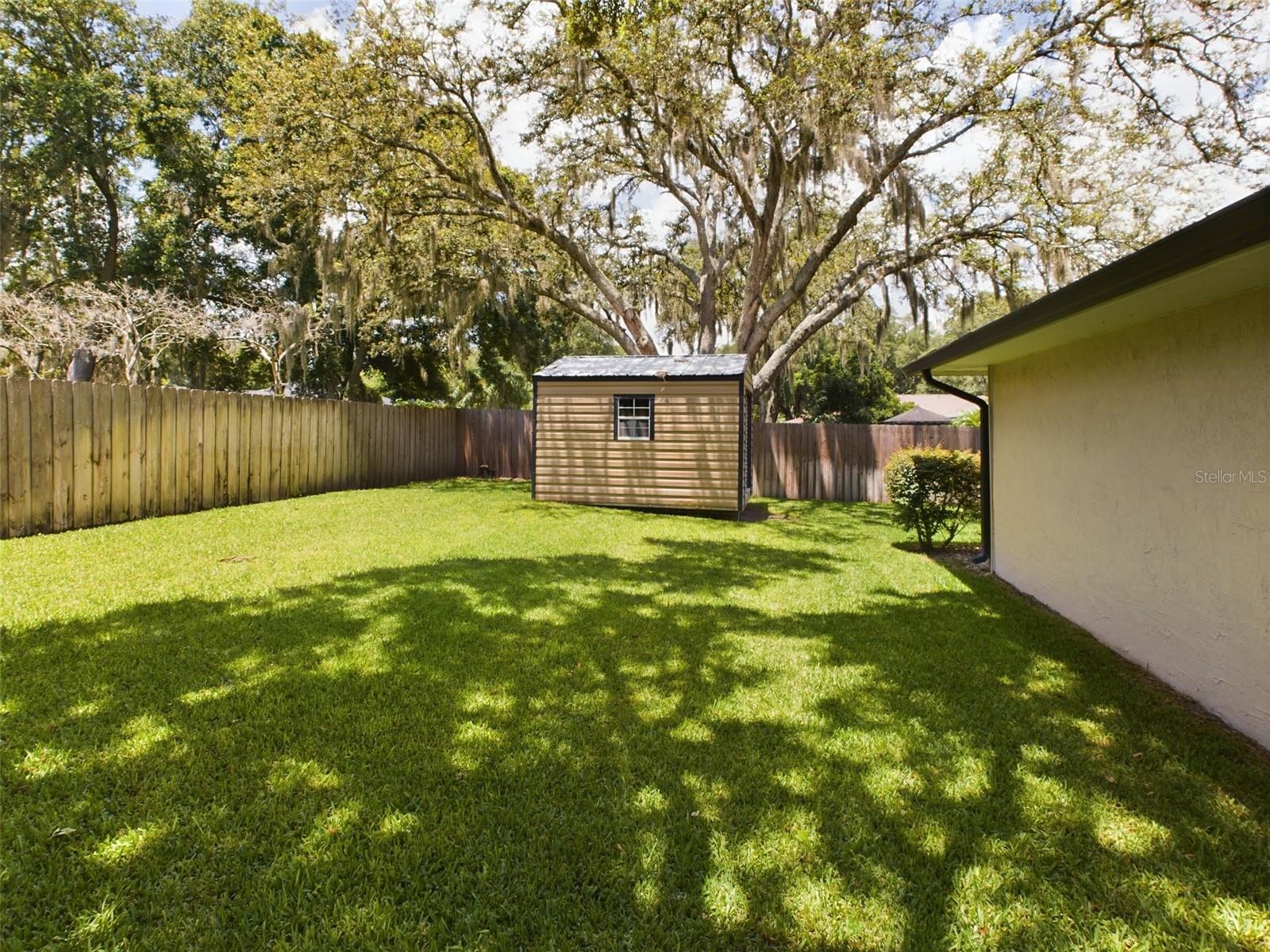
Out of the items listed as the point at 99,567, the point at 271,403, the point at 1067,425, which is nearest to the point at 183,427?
the point at 271,403

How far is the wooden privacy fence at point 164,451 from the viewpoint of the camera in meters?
5.92

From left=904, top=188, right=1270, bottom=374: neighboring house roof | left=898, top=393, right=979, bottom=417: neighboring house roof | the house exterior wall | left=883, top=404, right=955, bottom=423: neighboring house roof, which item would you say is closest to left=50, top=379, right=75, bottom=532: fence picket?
the house exterior wall

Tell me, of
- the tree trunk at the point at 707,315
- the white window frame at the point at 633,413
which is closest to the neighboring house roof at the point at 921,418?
the tree trunk at the point at 707,315

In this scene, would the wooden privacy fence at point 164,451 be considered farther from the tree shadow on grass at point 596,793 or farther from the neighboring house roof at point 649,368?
the neighboring house roof at point 649,368

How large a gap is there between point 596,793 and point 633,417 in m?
8.49

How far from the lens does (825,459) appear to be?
43.0 feet

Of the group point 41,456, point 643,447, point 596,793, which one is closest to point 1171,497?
point 596,793

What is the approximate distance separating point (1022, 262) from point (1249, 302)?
32.9 ft

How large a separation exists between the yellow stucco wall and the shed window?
6154 mm

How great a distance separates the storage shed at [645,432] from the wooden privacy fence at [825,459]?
2.46 m

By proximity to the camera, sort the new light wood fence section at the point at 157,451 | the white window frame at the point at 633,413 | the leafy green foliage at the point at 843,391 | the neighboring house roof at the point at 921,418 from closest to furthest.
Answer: the new light wood fence section at the point at 157,451 < the white window frame at the point at 633,413 < the neighboring house roof at the point at 921,418 < the leafy green foliage at the point at 843,391

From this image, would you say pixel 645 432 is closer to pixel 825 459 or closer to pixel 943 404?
pixel 825 459

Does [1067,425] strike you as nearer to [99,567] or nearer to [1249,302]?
[1249,302]

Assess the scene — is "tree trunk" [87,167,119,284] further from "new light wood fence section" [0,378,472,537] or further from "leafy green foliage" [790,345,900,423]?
"leafy green foliage" [790,345,900,423]
